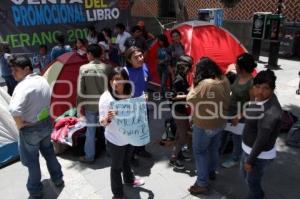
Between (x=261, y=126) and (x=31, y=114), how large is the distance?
2167 millimetres

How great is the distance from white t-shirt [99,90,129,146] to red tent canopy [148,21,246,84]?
12.0 ft

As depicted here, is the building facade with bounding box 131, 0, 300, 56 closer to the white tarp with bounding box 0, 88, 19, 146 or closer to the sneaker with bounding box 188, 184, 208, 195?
the sneaker with bounding box 188, 184, 208, 195

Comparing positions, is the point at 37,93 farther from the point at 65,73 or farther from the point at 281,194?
the point at 281,194

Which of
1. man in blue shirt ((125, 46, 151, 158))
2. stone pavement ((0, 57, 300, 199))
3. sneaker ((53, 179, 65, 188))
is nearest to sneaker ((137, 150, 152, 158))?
stone pavement ((0, 57, 300, 199))

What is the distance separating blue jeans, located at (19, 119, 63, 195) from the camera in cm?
328

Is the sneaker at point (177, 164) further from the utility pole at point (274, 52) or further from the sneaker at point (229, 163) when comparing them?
the utility pole at point (274, 52)

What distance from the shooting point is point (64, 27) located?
8.98 metres

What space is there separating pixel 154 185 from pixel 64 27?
6516mm

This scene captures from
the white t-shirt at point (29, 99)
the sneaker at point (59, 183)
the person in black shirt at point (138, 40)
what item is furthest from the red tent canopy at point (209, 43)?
the white t-shirt at point (29, 99)

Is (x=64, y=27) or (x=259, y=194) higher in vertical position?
(x=64, y=27)

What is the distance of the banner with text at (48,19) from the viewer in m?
8.01

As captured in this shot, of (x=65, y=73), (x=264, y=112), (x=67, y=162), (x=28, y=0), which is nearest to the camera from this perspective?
(x=264, y=112)

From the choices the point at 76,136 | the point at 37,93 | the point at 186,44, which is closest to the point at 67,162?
the point at 76,136

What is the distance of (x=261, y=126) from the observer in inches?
101
